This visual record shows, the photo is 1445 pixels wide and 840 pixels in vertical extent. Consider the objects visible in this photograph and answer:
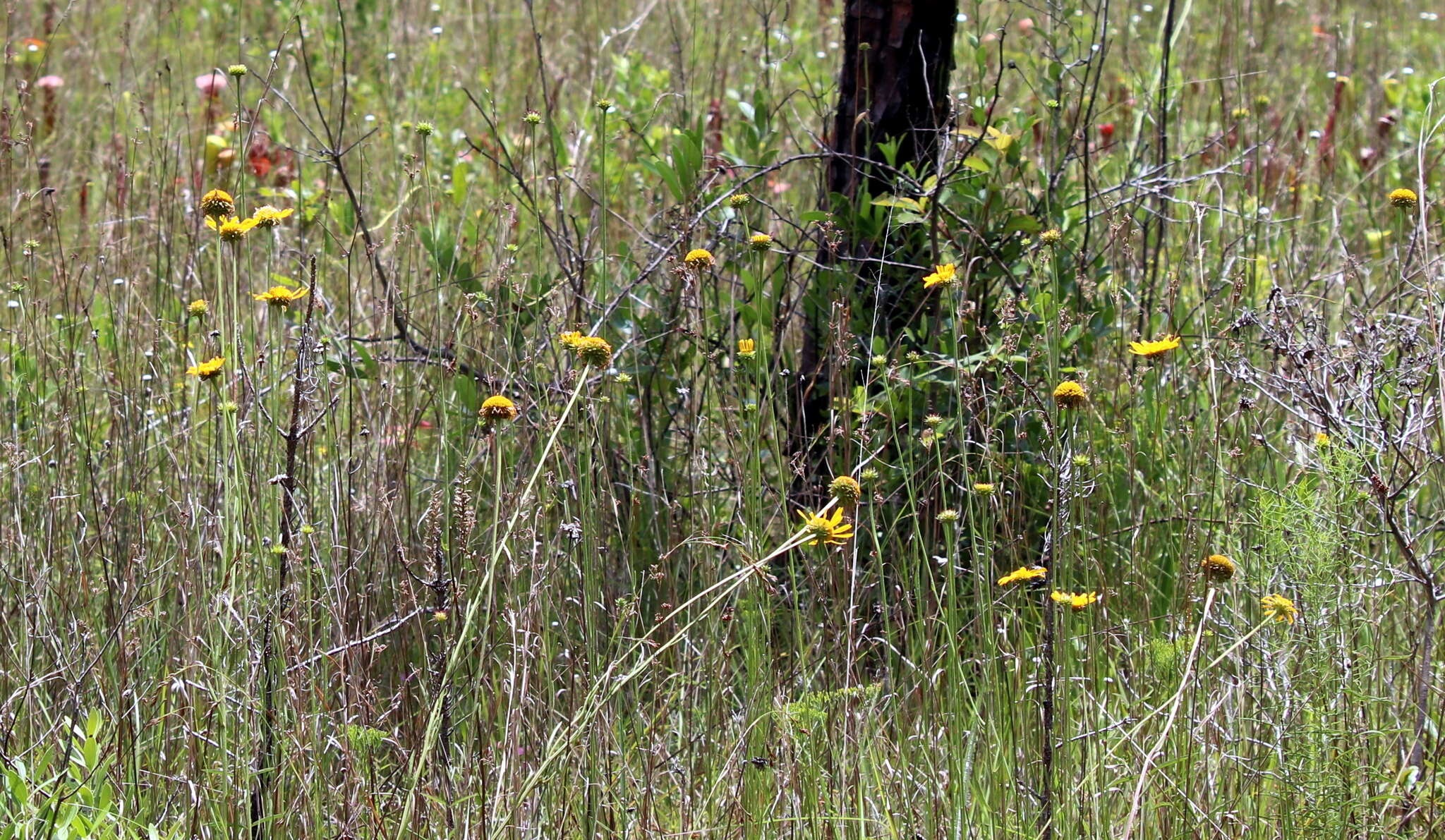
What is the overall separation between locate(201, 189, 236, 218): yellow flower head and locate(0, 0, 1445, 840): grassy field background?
0.08 meters

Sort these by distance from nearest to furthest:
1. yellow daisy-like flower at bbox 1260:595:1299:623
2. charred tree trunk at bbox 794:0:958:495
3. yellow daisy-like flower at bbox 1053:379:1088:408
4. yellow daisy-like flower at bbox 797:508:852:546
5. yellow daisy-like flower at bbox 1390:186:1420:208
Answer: yellow daisy-like flower at bbox 797:508:852:546 < yellow daisy-like flower at bbox 1053:379:1088:408 < yellow daisy-like flower at bbox 1260:595:1299:623 < yellow daisy-like flower at bbox 1390:186:1420:208 < charred tree trunk at bbox 794:0:958:495

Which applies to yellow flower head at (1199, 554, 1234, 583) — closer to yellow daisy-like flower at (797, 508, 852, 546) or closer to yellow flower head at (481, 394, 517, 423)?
yellow daisy-like flower at (797, 508, 852, 546)

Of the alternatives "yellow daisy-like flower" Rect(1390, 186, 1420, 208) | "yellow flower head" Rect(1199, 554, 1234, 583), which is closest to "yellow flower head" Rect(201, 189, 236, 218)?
"yellow flower head" Rect(1199, 554, 1234, 583)

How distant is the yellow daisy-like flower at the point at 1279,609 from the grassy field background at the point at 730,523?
0.02m

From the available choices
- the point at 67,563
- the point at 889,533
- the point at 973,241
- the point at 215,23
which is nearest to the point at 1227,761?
the point at 889,533

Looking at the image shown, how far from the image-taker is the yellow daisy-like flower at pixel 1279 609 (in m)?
1.70

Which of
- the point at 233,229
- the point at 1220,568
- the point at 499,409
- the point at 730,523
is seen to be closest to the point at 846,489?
the point at 499,409

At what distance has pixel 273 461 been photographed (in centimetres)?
219

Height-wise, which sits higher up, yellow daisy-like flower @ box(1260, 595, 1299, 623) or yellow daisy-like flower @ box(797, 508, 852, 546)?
yellow daisy-like flower @ box(797, 508, 852, 546)

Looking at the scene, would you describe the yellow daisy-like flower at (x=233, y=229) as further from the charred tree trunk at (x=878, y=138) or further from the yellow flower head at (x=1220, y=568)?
the yellow flower head at (x=1220, y=568)

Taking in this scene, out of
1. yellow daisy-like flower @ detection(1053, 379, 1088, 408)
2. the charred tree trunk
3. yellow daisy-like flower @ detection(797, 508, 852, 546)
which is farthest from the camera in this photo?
the charred tree trunk

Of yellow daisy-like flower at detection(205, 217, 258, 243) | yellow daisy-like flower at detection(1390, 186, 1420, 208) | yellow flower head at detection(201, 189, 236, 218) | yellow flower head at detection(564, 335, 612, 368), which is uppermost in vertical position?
yellow daisy-like flower at detection(1390, 186, 1420, 208)

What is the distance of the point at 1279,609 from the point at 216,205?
1.49 m

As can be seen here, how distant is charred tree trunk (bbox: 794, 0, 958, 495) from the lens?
2.54 metres
